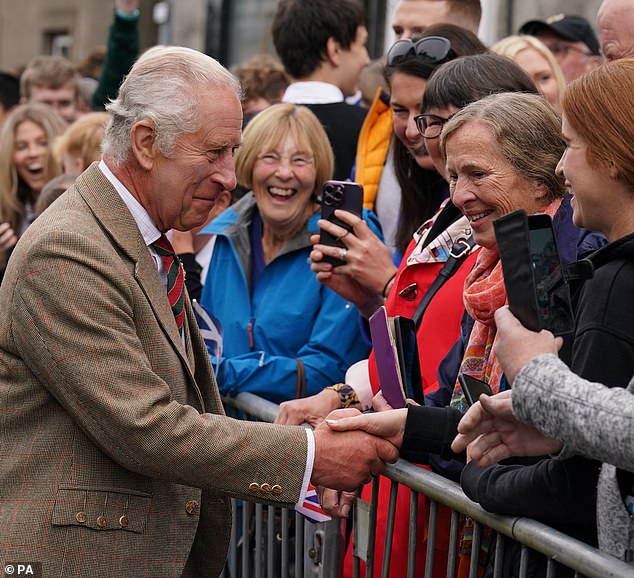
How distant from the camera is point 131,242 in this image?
10.9 ft

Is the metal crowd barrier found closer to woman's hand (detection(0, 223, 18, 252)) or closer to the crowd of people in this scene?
the crowd of people

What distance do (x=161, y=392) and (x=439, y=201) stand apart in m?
1.81

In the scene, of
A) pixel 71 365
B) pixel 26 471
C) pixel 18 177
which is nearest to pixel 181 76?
pixel 71 365

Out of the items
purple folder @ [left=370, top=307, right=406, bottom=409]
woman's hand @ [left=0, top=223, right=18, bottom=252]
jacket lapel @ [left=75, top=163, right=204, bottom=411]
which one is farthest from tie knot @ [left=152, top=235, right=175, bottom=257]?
woman's hand @ [left=0, top=223, right=18, bottom=252]

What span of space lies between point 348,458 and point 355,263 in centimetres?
113

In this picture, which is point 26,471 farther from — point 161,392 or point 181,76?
point 181,76

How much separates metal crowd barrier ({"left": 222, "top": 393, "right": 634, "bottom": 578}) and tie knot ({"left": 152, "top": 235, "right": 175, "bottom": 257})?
3.02ft

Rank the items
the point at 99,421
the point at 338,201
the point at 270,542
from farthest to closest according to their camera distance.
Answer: the point at 338,201 < the point at 270,542 < the point at 99,421

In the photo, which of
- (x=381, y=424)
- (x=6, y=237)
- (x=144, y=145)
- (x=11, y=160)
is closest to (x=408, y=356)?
(x=381, y=424)

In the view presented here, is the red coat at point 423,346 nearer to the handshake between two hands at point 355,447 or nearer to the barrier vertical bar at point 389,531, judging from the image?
the barrier vertical bar at point 389,531

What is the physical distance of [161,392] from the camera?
3191 millimetres

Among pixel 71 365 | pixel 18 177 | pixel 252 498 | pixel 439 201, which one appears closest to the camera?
pixel 71 365

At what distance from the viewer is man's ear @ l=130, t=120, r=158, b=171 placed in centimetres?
338

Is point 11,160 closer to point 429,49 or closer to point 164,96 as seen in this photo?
point 429,49
